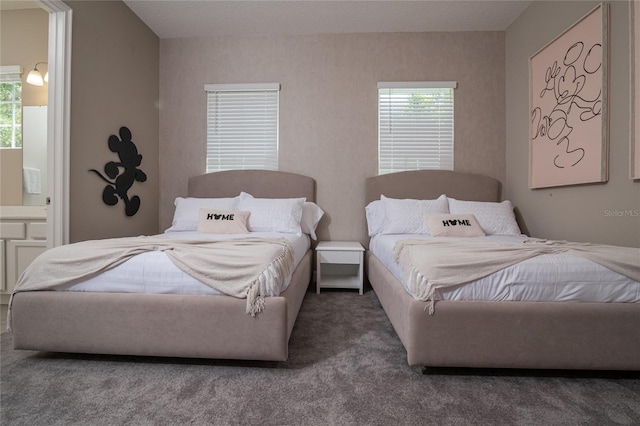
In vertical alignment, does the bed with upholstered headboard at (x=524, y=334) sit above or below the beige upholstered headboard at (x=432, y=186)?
→ below

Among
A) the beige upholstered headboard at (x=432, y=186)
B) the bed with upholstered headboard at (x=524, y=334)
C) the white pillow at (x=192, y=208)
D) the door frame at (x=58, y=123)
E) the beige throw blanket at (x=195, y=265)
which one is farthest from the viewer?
the beige upholstered headboard at (x=432, y=186)

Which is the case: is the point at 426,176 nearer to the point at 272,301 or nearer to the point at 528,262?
the point at 528,262

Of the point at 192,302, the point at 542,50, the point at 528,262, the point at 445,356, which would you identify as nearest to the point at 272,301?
the point at 192,302

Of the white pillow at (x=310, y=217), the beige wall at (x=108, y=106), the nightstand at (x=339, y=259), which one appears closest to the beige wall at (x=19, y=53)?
the beige wall at (x=108, y=106)

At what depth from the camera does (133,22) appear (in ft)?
10.4

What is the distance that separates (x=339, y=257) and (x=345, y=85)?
1934mm

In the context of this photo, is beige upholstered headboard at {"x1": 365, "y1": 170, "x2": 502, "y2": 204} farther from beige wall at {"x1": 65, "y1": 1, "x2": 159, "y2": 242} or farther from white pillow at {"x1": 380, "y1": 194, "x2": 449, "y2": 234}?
beige wall at {"x1": 65, "y1": 1, "x2": 159, "y2": 242}

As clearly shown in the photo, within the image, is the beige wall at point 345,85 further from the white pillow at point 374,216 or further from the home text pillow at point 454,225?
the home text pillow at point 454,225

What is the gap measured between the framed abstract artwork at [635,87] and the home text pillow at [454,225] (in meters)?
1.06

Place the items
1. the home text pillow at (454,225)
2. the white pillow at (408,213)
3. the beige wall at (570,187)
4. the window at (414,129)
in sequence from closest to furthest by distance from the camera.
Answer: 1. the beige wall at (570,187)
2. the home text pillow at (454,225)
3. the white pillow at (408,213)
4. the window at (414,129)

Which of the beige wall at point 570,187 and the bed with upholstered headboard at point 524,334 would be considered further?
the beige wall at point 570,187

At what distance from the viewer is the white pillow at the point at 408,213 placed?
2.95m

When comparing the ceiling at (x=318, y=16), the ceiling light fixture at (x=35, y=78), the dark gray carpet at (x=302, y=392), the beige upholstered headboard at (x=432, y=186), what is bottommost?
the dark gray carpet at (x=302, y=392)

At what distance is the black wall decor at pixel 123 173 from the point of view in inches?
112
